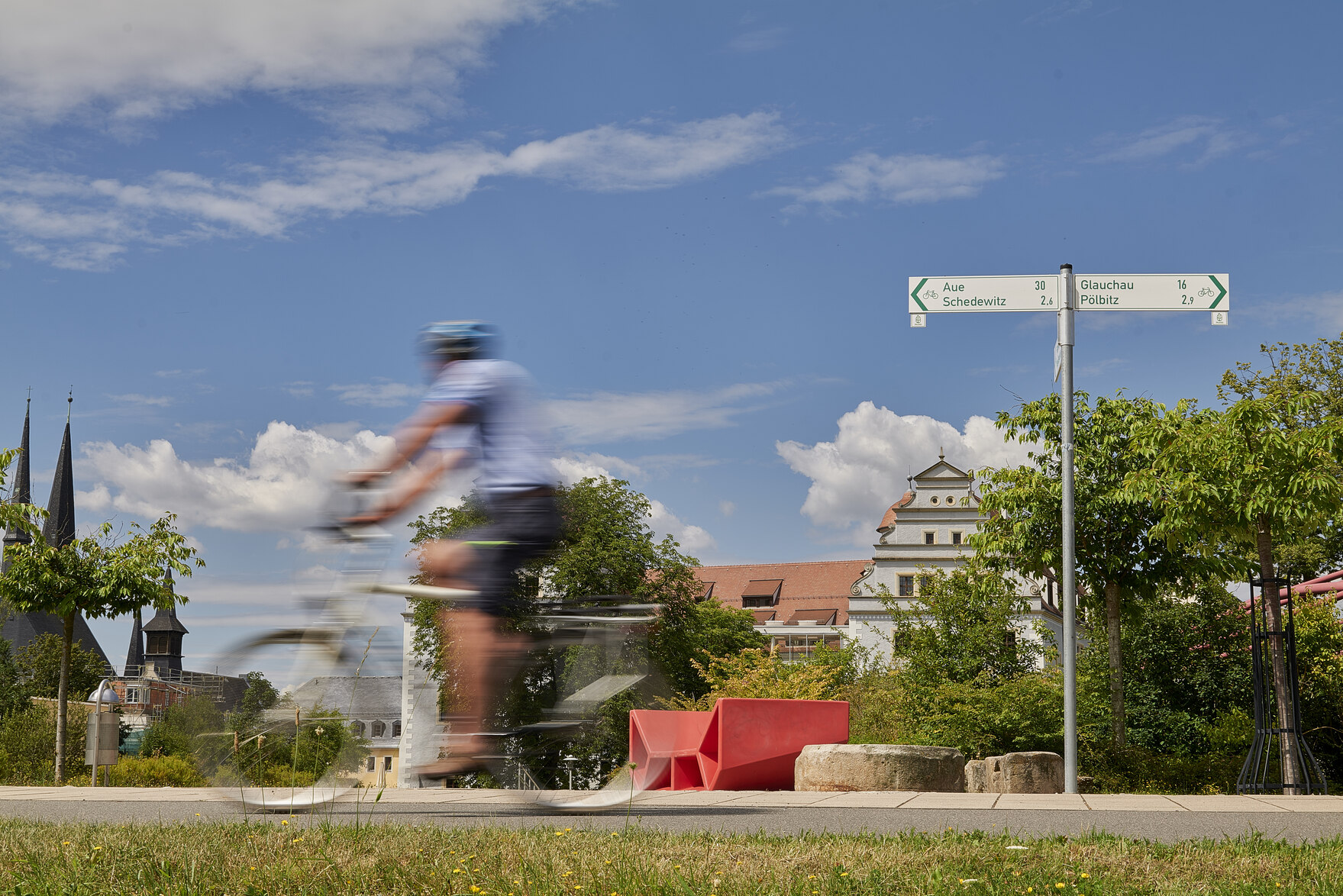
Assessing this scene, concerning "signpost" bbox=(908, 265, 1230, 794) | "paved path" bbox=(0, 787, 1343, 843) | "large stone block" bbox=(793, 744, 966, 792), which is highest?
"signpost" bbox=(908, 265, 1230, 794)

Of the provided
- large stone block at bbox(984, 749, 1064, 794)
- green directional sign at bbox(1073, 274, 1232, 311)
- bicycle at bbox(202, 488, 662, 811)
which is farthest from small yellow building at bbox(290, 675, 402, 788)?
green directional sign at bbox(1073, 274, 1232, 311)

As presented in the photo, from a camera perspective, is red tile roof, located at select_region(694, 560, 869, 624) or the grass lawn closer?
the grass lawn

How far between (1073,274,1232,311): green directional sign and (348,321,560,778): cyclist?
22.4 feet

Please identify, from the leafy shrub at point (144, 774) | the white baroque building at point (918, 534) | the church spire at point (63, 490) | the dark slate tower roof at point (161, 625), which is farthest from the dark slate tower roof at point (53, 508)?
A: the leafy shrub at point (144, 774)

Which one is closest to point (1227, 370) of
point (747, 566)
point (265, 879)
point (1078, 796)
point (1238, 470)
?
point (1238, 470)

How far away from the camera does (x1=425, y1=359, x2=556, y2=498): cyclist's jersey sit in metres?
4.56

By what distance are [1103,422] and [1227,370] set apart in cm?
1776

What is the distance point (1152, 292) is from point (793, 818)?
6949 mm

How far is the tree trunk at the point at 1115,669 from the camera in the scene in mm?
14094

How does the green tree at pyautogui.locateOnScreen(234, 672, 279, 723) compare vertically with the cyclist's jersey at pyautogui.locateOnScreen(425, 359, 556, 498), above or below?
below

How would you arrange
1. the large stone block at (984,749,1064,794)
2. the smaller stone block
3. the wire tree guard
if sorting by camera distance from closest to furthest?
the large stone block at (984,749,1064,794), the wire tree guard, the smaller stone block

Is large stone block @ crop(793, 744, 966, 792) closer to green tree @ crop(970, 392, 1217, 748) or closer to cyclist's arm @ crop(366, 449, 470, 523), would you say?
cyclist's arm @ crop(366, 449, 470, 523)

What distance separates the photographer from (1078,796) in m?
6.22

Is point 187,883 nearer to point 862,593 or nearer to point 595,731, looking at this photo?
point 595,731
